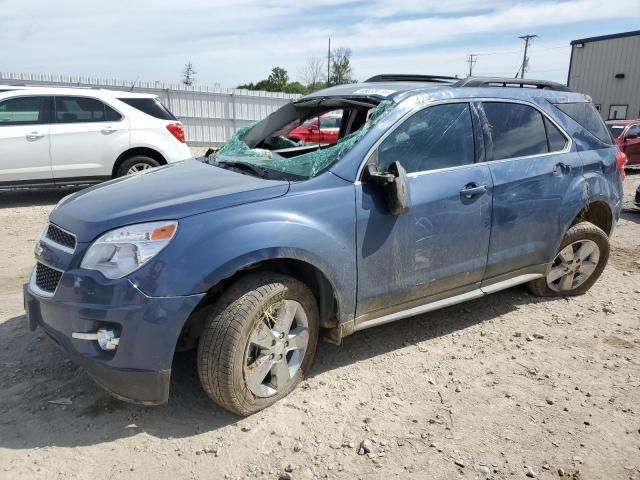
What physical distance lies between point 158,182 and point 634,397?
3.15m

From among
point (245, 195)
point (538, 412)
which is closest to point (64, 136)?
point (245, 195)

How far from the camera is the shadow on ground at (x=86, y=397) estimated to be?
2.79 m

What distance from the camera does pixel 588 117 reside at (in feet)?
14.7

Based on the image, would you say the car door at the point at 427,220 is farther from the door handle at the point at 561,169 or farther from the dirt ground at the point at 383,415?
the door handle at the point at 561,169

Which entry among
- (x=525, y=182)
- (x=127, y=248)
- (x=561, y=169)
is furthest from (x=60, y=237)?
(x=561, y=169)

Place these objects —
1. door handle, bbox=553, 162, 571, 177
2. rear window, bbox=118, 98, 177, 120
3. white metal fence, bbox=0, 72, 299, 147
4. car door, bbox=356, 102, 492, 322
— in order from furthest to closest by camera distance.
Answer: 1. white metal fence, bbox=0, 72, 299, 147
2. rear window, bbox=118, 98, 177, 120
3. door handle, bbox=553, 162, 571, 177
4. car door, bbox=356, 102, 492, 322

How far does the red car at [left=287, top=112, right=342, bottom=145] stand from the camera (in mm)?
4578

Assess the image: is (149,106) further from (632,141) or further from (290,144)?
(632,141)

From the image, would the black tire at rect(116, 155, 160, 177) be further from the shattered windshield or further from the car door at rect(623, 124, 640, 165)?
the car door at rect(623, 124, 640, 165)

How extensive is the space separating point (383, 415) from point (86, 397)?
5.58 feet

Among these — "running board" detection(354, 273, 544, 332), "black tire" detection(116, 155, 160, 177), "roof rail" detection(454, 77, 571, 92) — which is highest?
"roof rail" detection(454, 77, 571, 92)

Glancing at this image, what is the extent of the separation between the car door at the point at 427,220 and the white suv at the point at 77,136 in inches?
236

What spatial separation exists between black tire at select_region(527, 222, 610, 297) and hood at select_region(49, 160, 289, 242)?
2.61m

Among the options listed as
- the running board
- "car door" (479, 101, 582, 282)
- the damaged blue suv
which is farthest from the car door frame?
"car door" (479, 101, 582, 282)
